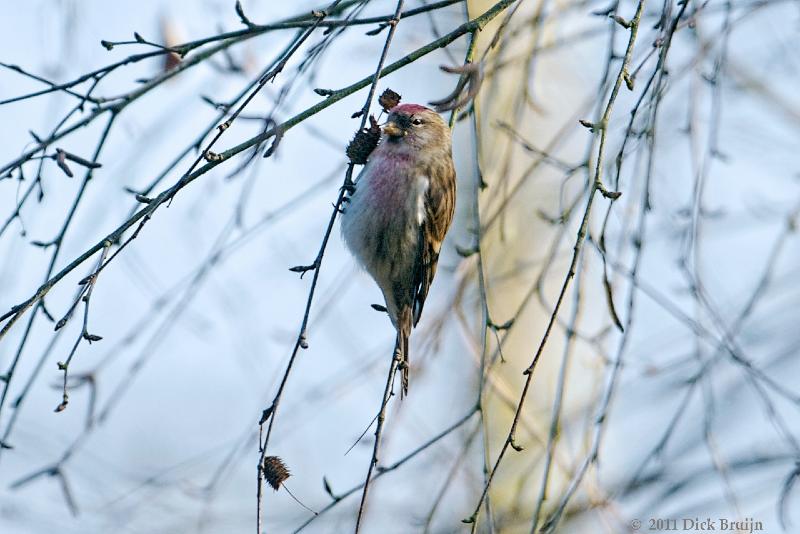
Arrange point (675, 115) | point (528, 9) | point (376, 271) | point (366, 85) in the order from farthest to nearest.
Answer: point (528, 9), point (675, 115), point (376, 271), point (366, 85)

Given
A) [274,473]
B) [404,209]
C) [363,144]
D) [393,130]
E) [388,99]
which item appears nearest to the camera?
[274,473]

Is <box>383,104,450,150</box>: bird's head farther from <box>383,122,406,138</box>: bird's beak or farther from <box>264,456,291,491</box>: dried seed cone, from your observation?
<box>264,456,291,491</box>: dried seed cone

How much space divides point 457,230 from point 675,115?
70.4 inches

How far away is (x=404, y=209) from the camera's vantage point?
14.9 feet

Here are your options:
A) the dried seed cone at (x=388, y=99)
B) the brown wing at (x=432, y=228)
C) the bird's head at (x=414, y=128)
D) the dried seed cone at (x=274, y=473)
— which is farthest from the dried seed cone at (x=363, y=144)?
the brown wing at (x=432, y=228)

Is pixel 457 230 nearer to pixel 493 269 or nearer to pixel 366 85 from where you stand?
pixel 493 269

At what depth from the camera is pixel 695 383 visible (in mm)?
3402

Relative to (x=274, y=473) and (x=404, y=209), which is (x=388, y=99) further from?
(x=404, y=209)

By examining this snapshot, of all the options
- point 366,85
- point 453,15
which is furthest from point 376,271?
point 453,15

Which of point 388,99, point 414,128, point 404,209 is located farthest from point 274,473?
point 414,128

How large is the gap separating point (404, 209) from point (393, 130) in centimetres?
35

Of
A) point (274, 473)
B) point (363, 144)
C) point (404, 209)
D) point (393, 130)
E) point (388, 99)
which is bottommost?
point (274, 473)

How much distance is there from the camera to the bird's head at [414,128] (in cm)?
456

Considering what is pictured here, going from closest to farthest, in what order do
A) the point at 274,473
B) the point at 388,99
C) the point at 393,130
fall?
the point at 274,473 < the point at 388,99 < the point at 393,130
